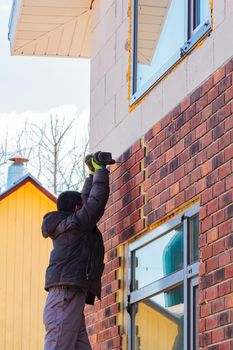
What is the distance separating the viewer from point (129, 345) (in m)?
9.73

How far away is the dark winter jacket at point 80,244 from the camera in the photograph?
366 inches

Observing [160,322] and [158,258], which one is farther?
[158,258]

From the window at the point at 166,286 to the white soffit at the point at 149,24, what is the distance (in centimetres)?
159

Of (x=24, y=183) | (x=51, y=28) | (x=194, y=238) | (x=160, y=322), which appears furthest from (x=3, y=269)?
(x=194, y=238)

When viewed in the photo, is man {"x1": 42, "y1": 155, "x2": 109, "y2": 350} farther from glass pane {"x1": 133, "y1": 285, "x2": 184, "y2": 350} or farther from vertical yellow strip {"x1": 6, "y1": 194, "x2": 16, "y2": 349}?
vertical yellow strip {"x1": 6, "y1": 194, "x2": 16, "y2": 349}

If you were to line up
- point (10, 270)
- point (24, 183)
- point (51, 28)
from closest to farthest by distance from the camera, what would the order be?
point (51, 28) → point (10, 270) → point (24, 183)

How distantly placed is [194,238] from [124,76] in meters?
2.34

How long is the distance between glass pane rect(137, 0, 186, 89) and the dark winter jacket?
1.01 meters

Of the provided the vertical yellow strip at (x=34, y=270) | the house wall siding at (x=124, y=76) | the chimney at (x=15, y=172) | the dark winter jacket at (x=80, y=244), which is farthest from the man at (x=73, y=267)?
the chimney at (x=15, y=172)

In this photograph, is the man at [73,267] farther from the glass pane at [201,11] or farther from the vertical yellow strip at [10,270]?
the vertical yellow strip at [10,270]

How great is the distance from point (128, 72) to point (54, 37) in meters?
3.42

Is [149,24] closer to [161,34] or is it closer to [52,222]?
[161,34]

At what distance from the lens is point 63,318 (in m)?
9.28

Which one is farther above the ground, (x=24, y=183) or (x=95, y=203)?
(x=24, y=183)
